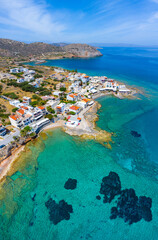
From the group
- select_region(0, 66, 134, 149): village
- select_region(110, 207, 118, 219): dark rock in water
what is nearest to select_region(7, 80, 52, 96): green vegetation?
select_region(0, 66, 134, 149): village

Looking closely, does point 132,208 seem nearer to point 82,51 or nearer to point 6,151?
point 6,151

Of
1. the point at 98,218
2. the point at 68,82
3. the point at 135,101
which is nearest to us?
the point at 98,218

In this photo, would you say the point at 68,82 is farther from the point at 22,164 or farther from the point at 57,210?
the point at 57,210

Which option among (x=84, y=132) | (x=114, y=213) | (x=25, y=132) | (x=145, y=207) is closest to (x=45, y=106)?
(x=25, y=132)

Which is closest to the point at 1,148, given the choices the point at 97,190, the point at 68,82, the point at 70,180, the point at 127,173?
the point at 70,180

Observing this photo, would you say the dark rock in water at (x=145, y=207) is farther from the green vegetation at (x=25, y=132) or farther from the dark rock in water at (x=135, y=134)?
the green vegetation at (x=25, y=132)

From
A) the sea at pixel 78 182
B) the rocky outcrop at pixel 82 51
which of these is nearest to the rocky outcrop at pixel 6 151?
the sea at pixel 78 182
